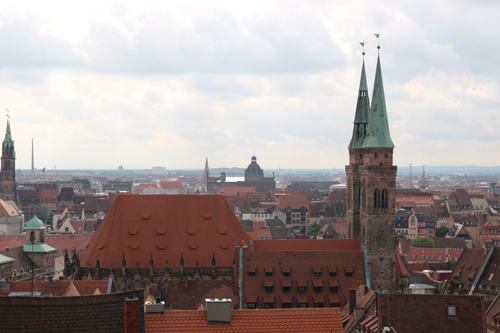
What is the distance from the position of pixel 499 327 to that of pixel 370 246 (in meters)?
25.6

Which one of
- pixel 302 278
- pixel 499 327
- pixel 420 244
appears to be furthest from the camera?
pixel 420 244

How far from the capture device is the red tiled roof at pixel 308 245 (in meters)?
75.8

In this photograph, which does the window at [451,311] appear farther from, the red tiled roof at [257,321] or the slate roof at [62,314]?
the slate roof at [62,314]

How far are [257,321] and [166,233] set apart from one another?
145 ft

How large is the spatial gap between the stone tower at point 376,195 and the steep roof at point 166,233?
45.5 ft

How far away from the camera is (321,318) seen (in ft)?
109

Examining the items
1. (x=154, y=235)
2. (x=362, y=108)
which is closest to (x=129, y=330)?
(x=154, y=235)

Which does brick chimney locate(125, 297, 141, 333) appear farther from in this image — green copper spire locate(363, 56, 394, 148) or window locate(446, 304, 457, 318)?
green copper spire locate(363, 56, 394, 148)

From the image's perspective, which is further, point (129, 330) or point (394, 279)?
point (394, 279)

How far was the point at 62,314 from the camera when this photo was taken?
2544 centimetres

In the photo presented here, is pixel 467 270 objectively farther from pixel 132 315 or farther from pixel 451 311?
pixel 132 315

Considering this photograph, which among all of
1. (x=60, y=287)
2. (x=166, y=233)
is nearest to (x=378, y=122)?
(x=166, y=233)

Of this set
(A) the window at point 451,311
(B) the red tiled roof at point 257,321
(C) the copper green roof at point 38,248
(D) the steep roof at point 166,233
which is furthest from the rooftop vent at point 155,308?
(C) the copper green roof at point 38,248

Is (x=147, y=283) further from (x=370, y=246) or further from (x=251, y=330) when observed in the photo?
(x=251, y=330)
